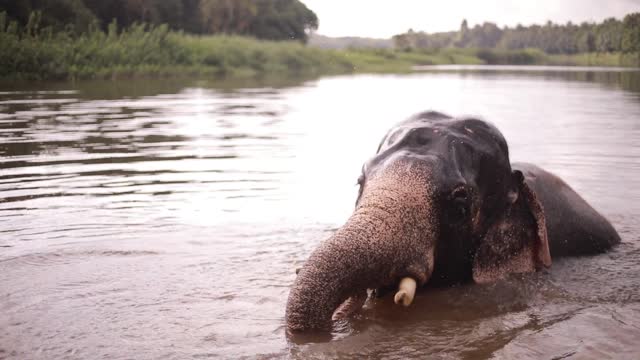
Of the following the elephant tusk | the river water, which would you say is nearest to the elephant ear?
the river water

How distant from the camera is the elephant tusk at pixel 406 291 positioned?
4.32 m

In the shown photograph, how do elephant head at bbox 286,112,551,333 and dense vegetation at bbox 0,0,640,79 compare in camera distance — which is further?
dense vegetation at bbox 0,0,640,79

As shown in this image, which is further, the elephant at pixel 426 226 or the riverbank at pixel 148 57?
the riverbank at pixel 148 57

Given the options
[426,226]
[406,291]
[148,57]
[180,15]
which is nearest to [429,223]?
[426,226]

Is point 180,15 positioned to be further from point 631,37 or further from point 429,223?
point 429,223

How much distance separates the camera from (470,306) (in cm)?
533

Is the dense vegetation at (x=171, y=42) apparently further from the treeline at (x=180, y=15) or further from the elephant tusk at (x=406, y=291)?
the elephant tusk at (x=406, y=291)

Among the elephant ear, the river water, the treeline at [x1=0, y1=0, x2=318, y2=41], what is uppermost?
the treeline at [x1=0, y1=0, x2=318, y2=41]

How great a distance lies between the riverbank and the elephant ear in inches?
1175

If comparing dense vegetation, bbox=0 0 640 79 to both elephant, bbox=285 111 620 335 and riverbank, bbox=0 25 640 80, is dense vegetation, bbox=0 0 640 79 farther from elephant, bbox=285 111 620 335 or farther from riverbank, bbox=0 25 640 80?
elephant, bbox=285 111 620 335

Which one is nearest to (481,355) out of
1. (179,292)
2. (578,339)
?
(578,339)

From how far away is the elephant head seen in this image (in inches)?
165

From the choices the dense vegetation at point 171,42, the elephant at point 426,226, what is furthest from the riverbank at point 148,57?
the elephant at point 426,226

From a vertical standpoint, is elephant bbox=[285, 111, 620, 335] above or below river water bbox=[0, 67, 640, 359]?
above
